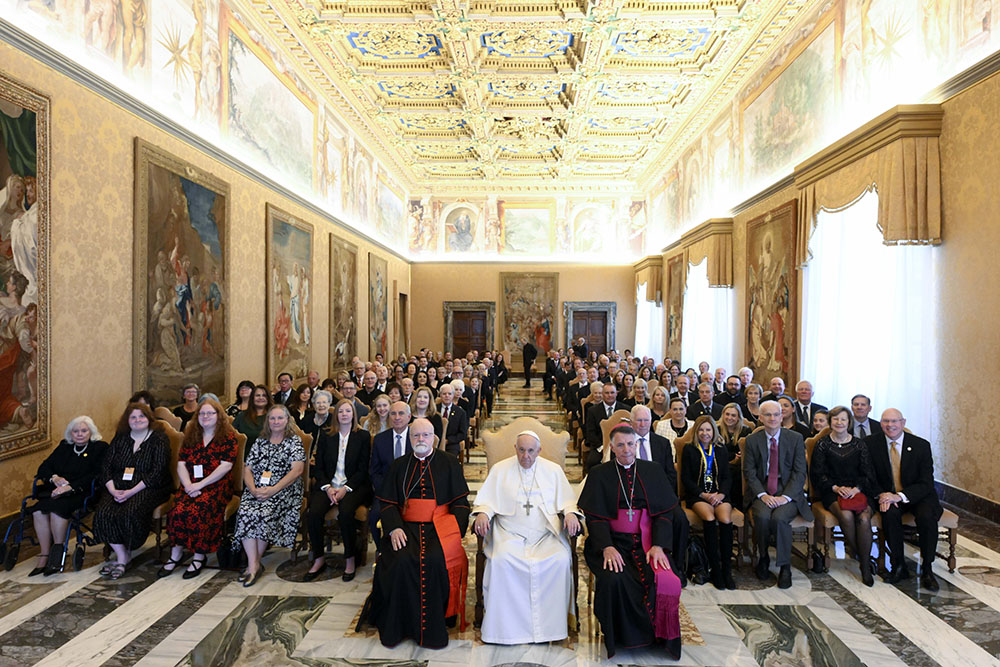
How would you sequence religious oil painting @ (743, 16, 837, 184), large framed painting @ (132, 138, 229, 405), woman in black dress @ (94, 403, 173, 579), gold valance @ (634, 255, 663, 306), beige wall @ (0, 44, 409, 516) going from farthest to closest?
gold valance @ (634, 255, 663, 306)
religious oil painting @ (743, 16, 837, 184)
large framed painting @ (132, 138, 229, 405)
beige wall @ (0, 44, 409, 516)
woman in black dress @ (94, 403, 173, 579)

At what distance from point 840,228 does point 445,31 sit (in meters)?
7.81

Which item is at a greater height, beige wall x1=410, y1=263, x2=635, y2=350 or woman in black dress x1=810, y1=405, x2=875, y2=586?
beige wall x1=410, y1=263, x2=635, y2=350

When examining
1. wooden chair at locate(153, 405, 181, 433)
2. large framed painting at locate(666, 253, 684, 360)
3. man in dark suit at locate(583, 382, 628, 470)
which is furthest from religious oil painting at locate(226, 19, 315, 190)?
large framed painting at locate(666, 253, 684, 360)

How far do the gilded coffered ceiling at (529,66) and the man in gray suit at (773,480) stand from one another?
26.8 ft

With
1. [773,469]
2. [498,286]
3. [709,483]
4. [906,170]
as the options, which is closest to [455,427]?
[709,483]

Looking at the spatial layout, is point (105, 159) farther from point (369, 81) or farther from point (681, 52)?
point (681, 52)

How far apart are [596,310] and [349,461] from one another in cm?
2011

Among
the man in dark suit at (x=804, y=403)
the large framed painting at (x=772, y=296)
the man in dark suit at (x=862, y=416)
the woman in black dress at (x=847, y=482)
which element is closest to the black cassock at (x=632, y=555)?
the woman in black dress at (x=847, y=482)

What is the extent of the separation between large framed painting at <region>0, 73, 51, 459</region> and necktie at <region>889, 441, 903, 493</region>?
8.00 meters

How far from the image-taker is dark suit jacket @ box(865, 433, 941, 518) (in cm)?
519

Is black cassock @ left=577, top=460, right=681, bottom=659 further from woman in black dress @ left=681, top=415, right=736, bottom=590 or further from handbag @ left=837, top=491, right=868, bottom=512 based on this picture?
handbag @ left=837, top=491, right=868, bottom=512

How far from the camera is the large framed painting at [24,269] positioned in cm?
525

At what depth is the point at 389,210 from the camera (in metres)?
21.4

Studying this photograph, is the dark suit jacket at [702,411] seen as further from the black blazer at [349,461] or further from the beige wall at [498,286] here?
the beige wall at [498,286]
